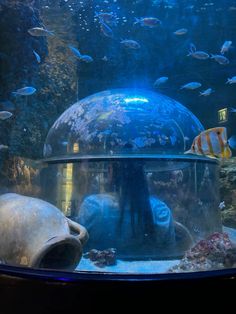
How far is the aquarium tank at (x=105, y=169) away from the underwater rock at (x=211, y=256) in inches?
0.5

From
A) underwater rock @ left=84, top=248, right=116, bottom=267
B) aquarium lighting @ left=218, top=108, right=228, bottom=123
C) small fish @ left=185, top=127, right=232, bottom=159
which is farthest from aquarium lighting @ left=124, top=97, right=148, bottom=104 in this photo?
aquarium lighting @ left=218, top=108, right=228, bottom=123

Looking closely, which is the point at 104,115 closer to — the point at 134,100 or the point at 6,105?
the point at 134,100

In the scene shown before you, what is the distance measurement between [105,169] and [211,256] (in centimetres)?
204

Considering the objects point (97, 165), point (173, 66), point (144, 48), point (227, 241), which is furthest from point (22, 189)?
point (173, 66)

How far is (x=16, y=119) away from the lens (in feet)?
28.8

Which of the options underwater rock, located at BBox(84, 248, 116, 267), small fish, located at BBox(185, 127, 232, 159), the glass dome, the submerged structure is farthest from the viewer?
the glass dome

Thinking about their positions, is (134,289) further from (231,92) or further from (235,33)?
(235,33)

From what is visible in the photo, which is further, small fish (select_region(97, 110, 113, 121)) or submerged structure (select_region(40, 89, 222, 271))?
small fish (select_region(97, 110, 113, 121))

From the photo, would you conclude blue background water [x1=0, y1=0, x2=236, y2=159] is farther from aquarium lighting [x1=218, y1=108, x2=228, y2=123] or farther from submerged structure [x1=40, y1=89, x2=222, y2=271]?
submerged structure [x1=40, y1=89, x2=222, y2=271]

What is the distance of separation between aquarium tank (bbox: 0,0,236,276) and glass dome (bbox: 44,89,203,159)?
0.02 m

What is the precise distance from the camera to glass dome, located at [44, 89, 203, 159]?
514cm

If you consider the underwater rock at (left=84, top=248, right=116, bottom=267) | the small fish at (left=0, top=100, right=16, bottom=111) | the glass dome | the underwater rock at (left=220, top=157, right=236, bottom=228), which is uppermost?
the small fish at (left=0, top=100, right=16, bottom=111)

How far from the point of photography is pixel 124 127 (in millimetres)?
5215

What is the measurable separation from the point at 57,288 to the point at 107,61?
12.5 meters
